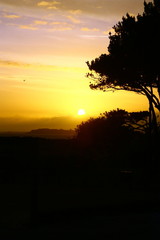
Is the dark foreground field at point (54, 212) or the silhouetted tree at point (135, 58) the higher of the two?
the silhouetted tree at point (135, 58)

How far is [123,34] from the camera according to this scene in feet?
71.6

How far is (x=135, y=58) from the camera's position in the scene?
69.1ft

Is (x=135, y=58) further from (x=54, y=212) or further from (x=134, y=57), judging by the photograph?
(x=54, y=212)

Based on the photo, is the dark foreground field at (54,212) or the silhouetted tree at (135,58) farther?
the silhouetted tree at (135,58)

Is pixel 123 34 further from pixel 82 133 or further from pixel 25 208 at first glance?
pixel 25 208

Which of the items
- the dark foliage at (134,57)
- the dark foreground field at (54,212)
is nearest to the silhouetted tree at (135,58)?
the dark foliage at (134,57)

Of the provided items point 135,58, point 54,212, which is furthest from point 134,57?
→ point 54,212

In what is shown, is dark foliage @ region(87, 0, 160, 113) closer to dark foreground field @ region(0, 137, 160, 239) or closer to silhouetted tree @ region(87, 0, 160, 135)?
silhouetted tree @ region(87, 0, 160, 135)

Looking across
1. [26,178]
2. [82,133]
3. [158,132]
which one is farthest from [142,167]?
[26,178]

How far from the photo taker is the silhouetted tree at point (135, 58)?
2019cm

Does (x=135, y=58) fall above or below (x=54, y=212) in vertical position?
above

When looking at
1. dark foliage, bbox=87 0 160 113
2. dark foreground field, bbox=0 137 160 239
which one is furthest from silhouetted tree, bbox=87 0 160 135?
dark foreground field, bbox=0 137 160 239

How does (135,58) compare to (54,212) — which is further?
(135,58)

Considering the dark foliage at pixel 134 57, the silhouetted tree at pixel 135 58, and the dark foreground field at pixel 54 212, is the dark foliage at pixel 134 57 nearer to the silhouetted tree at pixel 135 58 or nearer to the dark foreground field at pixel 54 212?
the silhouetted tree at pixel 135 58
